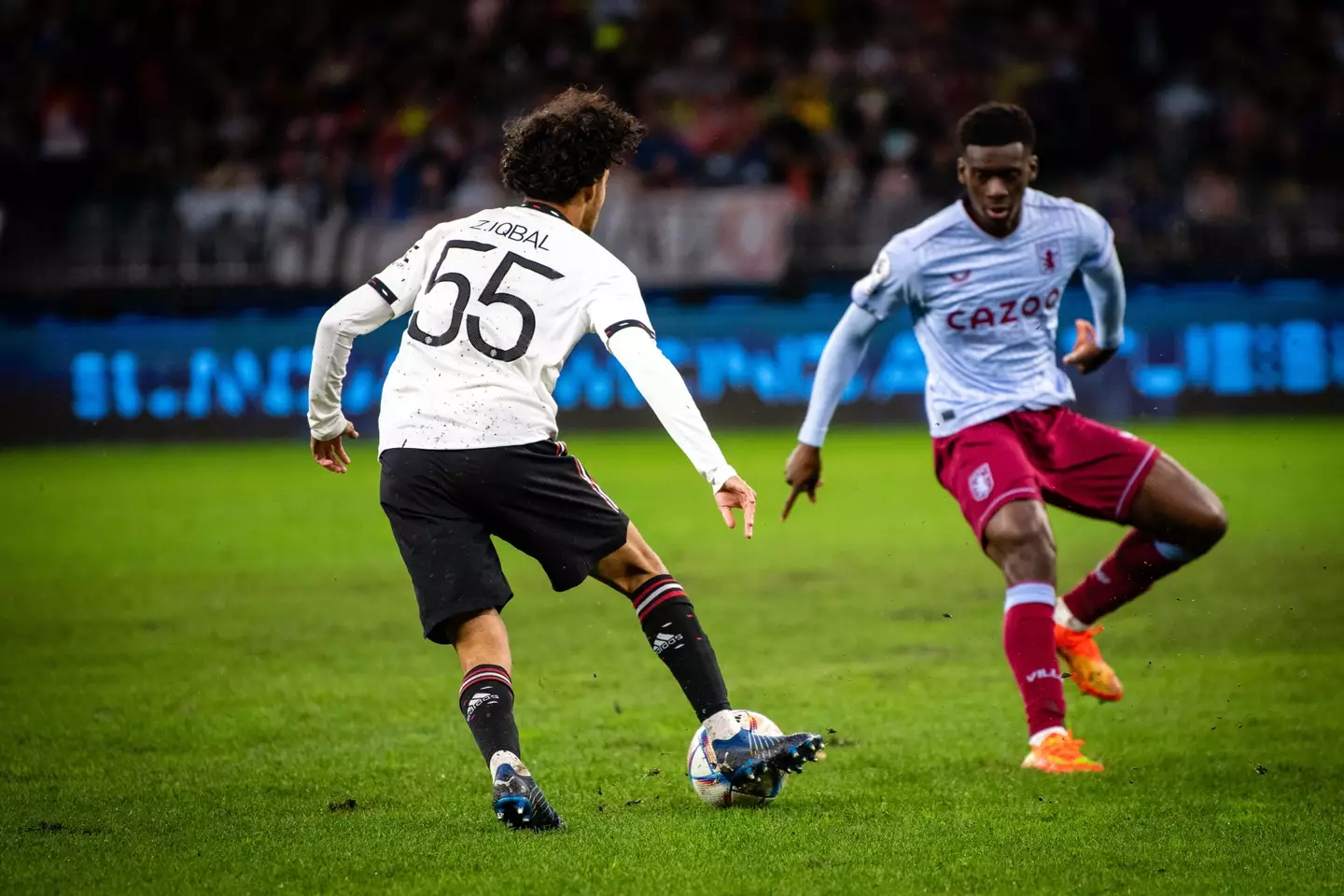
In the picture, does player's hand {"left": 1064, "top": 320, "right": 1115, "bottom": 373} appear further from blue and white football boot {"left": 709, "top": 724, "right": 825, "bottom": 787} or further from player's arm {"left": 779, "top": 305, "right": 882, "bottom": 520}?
blue and white football boot {"left": 709, "top": 724, "right": 825, "bottom": 787}

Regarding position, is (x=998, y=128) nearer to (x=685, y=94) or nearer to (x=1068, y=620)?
(x=1068, y=620)

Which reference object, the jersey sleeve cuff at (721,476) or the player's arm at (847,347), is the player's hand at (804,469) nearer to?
the player's arm at (847,347)

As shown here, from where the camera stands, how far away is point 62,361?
17.2 m

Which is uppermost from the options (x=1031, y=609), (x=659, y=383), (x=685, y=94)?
(x=685, y=94)

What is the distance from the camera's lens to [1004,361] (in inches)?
236

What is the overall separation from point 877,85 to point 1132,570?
1425 centimetres

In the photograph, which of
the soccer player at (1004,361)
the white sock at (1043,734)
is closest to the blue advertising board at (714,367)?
the soccer player at (1004,361)

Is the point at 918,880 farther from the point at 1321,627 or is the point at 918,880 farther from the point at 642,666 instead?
the point at 1321,627

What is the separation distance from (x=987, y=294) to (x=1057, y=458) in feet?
2.03

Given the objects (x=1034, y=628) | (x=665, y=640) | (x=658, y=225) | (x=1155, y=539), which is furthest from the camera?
(x=658, y=225)

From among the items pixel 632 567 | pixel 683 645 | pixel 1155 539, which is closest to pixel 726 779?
pixel 683 645

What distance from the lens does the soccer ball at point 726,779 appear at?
187 inches

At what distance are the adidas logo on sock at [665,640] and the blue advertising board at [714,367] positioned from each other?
1191cm

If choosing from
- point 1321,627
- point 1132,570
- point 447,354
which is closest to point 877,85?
point 1321,627
